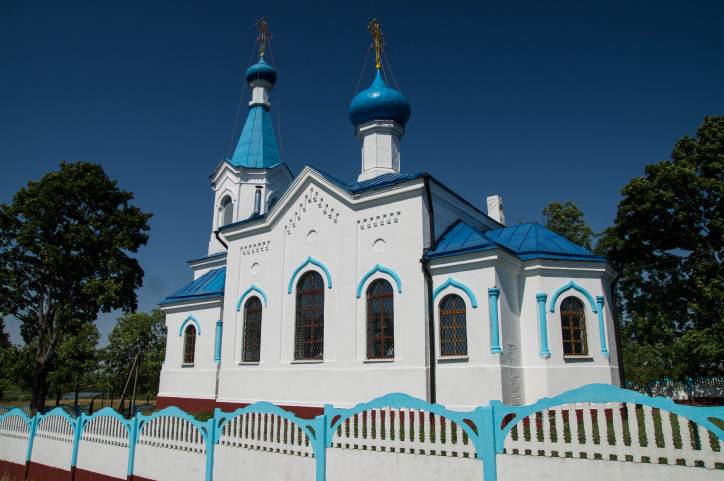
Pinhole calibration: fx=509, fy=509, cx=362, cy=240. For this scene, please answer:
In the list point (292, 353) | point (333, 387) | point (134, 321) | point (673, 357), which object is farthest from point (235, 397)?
point (134, 321)

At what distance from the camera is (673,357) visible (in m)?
17.5

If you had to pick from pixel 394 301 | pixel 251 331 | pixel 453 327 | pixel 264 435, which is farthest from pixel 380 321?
pixel 264 435

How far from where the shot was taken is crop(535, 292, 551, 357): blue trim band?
436 inches

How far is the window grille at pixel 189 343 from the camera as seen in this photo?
16.3 m

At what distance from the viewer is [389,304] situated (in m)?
11.8

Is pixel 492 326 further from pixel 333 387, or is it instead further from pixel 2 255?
pixel 2 255

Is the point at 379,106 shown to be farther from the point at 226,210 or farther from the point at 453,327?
the point at 453,327

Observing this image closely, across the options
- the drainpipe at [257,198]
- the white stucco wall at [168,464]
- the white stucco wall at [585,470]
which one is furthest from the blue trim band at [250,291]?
the white stucco wall at [585,470]

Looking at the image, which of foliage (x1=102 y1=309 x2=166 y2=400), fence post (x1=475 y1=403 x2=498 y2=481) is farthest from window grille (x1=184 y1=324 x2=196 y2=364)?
foliage (x1=102 y1=309 x2=166 y2=400)

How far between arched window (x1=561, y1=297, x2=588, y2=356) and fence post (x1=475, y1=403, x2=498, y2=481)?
7.03 m

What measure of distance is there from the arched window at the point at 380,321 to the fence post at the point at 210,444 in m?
5.24

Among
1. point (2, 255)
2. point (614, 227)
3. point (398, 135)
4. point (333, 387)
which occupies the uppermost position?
point (398, 135)

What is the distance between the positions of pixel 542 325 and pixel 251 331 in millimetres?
7761

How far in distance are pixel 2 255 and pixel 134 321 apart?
48.4 ft
